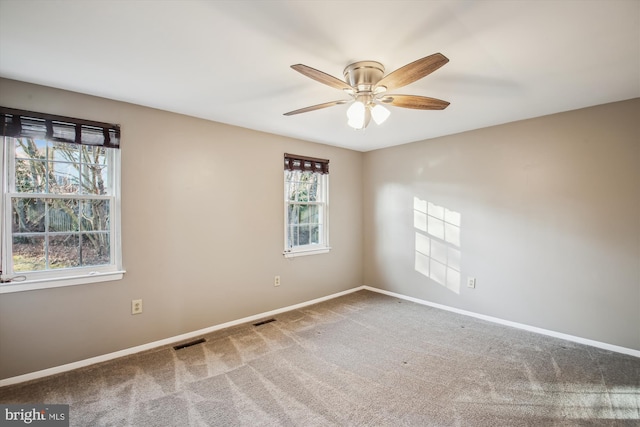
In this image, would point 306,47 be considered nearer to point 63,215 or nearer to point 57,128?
point 57,128

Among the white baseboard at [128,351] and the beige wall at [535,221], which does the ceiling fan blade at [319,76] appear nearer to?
the beige wall at [535,221]

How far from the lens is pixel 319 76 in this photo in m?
1.69

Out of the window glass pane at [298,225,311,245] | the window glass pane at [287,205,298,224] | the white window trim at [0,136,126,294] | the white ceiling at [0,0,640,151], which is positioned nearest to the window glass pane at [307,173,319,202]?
the window glass pane at [287,205,298,224]

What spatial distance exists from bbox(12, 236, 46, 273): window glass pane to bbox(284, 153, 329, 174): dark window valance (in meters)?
2.52

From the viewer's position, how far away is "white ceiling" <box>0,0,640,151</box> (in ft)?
4.87

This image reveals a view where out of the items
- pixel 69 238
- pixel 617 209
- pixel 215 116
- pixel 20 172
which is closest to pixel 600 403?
pixel 617 209

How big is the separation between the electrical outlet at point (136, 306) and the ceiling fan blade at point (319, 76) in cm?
253

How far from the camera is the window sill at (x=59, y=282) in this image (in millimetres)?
2201

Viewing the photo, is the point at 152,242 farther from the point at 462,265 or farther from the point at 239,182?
the point at 462,265

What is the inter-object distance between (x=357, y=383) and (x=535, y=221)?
2559mm

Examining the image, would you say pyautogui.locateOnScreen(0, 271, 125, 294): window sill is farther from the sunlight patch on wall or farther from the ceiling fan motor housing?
the sunlight patch on wall

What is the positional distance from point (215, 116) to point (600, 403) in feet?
13.0

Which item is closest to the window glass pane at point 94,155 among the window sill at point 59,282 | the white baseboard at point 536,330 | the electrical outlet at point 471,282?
the window sill at point 59,282

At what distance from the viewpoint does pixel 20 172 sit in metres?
2.30
